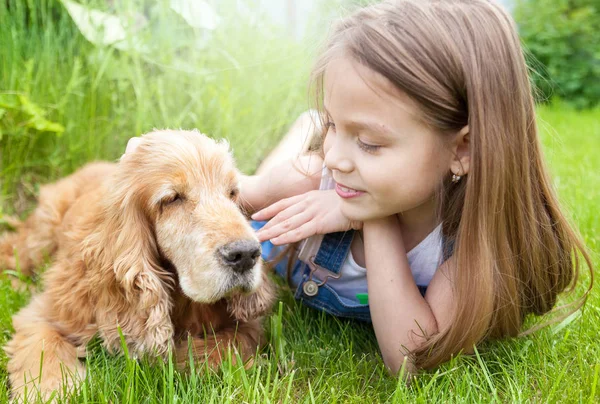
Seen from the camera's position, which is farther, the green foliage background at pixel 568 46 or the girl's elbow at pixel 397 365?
the green foliage background at pixel 568 46

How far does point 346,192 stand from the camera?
2322mm

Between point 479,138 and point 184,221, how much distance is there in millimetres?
1018

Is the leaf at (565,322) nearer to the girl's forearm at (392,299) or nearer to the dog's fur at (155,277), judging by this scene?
the girl's forearm at (392,299)

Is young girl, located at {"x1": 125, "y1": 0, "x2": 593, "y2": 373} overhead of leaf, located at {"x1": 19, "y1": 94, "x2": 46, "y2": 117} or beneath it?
overhead

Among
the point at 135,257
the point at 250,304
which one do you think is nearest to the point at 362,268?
the point at 250,304

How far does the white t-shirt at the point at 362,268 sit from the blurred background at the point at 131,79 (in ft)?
3.62

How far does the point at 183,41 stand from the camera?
4.36m

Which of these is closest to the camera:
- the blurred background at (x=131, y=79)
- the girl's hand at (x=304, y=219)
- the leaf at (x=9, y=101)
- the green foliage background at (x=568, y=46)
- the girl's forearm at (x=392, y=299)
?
the girl's forearm at (x=392, y=299)

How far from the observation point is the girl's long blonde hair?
2.11 m

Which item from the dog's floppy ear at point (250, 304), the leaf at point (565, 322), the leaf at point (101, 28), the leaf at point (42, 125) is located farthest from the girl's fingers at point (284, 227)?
the leaf at point (101, 28)

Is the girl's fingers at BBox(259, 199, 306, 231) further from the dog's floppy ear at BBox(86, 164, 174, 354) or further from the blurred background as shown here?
the blurred background

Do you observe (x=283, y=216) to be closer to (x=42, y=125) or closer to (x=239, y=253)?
(x=239, y=253)

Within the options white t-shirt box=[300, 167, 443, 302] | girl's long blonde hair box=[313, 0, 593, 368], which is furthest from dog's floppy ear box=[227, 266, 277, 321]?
girl's long blonde hair box=[313, 0, 593, 368]

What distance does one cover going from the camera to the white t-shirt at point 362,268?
255cm
